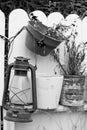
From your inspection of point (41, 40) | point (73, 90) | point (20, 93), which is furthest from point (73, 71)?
point (20, 93)

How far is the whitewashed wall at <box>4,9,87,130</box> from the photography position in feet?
7.68

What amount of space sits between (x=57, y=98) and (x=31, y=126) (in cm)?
35

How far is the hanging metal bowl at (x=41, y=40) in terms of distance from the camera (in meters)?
2.16

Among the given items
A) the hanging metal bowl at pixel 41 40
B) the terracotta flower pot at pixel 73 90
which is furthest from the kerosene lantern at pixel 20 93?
the terracotta flower pot at pixel 73 90

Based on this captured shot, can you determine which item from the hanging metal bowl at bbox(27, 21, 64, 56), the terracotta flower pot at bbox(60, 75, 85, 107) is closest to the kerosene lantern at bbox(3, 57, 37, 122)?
the hanging metal bowl at bbox(27, 21, 64, 56)

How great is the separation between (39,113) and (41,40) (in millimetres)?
591

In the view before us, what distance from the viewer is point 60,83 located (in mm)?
2283

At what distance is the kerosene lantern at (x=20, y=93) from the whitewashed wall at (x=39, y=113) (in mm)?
252

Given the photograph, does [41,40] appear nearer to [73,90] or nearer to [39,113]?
[73,90]

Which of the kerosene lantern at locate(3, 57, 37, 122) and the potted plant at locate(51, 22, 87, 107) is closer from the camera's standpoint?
the kerosene lantern at locate(3, 57, 37, 122)

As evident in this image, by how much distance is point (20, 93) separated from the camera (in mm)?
2102

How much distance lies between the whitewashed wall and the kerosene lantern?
0.83ft

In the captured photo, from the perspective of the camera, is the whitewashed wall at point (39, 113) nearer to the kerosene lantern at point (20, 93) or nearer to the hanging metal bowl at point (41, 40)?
the hanging metal bowl at point (41, 40)

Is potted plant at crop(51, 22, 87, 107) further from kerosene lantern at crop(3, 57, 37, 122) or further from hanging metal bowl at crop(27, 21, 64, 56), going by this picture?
kerosene lantern at crop(3, 57, 37, 122)
